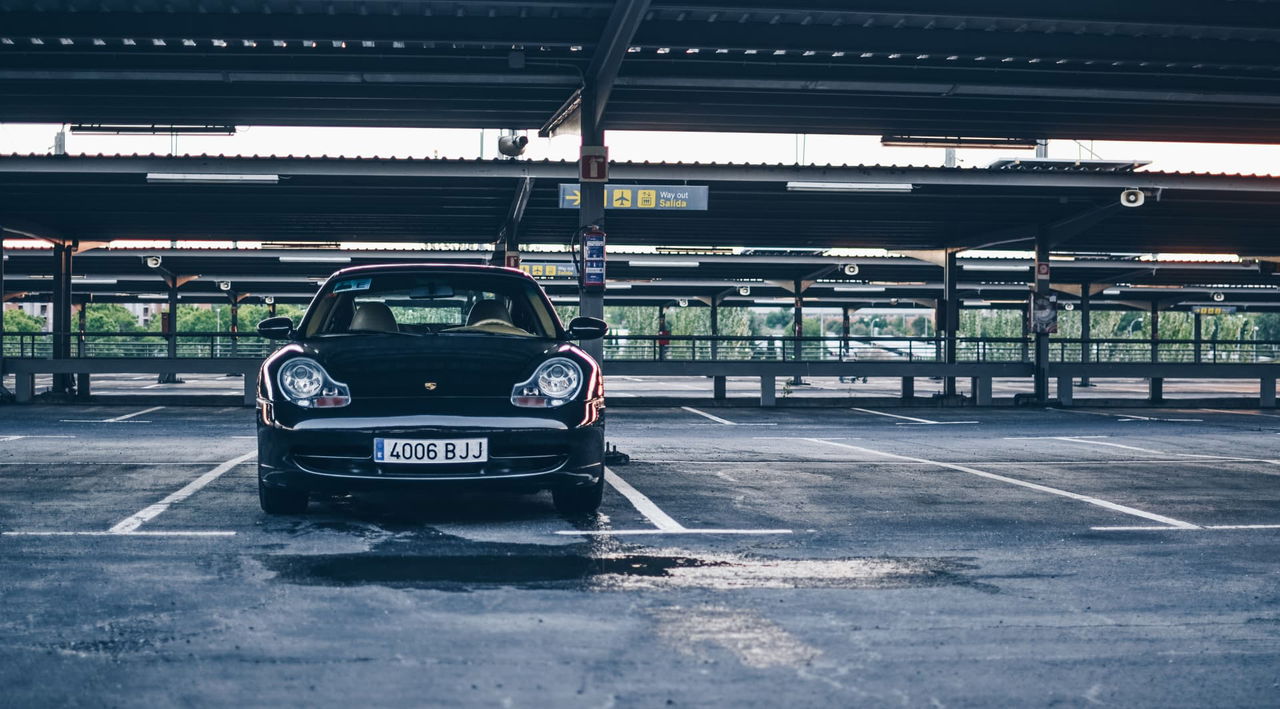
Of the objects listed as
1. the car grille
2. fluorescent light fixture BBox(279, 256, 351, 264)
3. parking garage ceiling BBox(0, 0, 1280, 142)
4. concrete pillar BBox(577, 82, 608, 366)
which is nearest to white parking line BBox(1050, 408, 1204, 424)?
parking garage ceiling BBox(0, 0, 1280, 142)

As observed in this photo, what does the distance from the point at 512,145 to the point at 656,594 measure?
12.2 m

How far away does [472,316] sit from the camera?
6.38 meters

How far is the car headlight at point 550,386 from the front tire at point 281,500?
137 centimetres

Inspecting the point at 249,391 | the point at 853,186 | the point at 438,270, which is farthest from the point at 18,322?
the point at 438,270

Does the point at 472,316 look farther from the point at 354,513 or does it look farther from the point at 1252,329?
the point at 1252,329

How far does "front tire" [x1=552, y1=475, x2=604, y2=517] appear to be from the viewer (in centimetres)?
580

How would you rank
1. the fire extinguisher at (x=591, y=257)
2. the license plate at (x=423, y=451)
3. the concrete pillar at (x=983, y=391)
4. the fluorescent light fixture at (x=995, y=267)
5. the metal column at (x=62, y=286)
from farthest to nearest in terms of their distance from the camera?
the fluorescent light fixture at (x=995, y=267) < the metal column at (x=62, y=286) < the concrete pillar at (x=983, y=391) < the fire extinguisher at (x=591, y=257) < the license plate at (x=423, y=451)

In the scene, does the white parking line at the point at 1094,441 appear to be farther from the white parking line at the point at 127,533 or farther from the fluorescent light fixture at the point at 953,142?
the white parking line at the point at 127,533

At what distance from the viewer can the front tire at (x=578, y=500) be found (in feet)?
19.0

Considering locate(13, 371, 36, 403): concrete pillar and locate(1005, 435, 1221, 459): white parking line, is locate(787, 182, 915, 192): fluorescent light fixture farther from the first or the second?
locate(13, 371, 36, 403): concrete pillar

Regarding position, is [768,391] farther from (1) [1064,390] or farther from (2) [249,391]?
(2) [249,391]

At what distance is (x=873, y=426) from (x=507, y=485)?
1100 centimetres

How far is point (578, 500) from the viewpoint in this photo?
5.87 meters

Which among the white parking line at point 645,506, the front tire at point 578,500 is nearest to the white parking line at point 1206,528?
the white parking line at point 645,506
